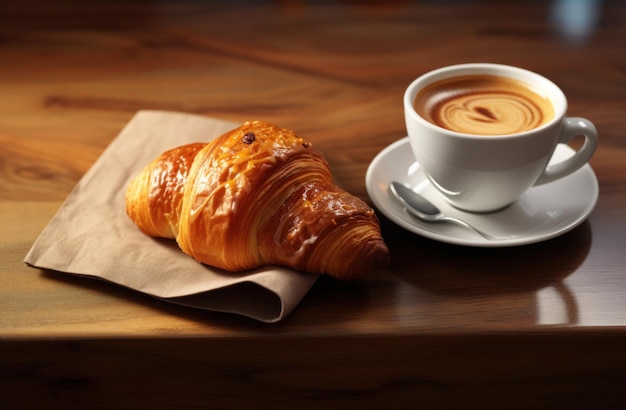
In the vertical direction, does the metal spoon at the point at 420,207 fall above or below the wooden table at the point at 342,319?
above

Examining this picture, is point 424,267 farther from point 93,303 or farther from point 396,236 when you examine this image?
point 93,303

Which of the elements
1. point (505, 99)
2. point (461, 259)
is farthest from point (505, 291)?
point (505, 99)

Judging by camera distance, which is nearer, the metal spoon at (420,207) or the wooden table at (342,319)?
the wooden table at (342,319)

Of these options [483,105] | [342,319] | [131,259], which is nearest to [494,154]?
[483,105]

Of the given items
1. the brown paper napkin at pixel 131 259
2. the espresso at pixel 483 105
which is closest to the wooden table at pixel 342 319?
the brown paper napkin at pixel 131 259

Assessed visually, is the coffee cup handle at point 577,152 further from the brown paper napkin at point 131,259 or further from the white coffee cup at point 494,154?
the brown paper napkin at point 131,259

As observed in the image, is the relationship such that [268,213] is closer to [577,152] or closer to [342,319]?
[342,319]

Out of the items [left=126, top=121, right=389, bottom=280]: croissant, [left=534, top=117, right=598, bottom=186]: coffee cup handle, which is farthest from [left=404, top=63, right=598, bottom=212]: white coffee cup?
[left=126, top=121, right=389, bottom=280]: croissant
